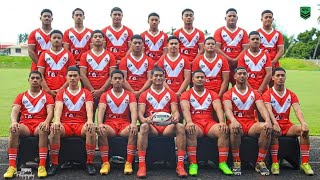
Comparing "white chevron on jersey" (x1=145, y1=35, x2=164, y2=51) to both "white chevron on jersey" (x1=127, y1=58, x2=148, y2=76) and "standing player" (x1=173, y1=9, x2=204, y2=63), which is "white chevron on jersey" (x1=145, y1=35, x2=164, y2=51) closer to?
"standing player" (x1=173, y1=9, x2=204, y2=63)

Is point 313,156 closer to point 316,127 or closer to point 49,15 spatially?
point 316,127

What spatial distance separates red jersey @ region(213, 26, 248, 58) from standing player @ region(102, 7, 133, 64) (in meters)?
1.37

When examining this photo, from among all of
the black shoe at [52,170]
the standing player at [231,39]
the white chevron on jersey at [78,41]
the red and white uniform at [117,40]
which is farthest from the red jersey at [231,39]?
the black shoe at [52,170]

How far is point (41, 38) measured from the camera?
6625 millimetres

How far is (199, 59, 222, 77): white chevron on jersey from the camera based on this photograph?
6273 millimetres

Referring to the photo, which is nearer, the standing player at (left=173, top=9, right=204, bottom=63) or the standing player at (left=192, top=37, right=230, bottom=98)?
the standing player at (left=192, top=37, right=230, bottom=98)

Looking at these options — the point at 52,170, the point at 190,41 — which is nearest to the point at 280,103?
the point at 190,41

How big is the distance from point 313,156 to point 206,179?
2.04 meters

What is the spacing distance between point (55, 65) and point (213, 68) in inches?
88.2

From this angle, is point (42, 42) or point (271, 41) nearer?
point (42, 42)

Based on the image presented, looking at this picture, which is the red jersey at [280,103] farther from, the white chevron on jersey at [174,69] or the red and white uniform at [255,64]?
the white chevron on jersey at [174,69]

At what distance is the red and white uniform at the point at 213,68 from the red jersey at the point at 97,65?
4.04 feet

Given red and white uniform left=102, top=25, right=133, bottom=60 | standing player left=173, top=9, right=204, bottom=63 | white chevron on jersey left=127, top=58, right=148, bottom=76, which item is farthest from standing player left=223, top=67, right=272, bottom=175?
red and white uniform left=102, top=25, right=133, bottom=60

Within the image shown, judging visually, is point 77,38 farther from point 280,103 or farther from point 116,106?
point 280,103
